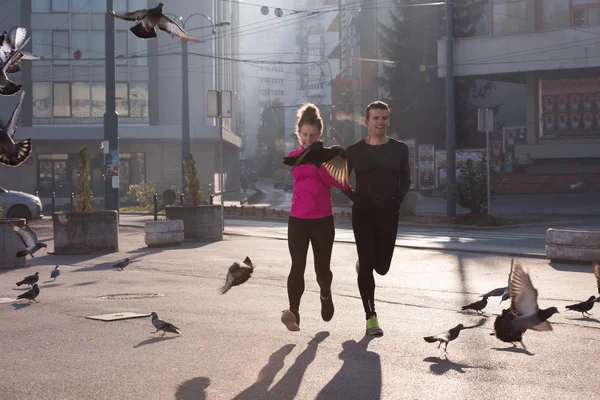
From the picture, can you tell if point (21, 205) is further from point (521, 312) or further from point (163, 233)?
point (521, 312)

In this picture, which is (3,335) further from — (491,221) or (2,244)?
(491,221)

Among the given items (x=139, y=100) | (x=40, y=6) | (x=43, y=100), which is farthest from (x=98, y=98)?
(x=40, y=6)

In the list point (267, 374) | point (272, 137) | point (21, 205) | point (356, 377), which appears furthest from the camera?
point (272, 137)

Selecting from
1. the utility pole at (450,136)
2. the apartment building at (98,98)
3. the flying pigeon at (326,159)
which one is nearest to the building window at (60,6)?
the apartment building at (98,98)

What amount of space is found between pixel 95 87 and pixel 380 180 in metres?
60.2

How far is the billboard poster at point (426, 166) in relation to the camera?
174 ft

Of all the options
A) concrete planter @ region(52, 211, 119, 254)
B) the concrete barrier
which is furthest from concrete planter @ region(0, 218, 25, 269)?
the concrete barrier

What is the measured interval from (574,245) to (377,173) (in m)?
7.60

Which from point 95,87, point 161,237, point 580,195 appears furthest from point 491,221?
point 95,87

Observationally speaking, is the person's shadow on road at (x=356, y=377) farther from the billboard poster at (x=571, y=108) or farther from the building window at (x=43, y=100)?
the building window at (x=43, y=100)

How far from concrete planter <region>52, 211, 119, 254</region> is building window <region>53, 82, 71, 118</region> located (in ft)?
162

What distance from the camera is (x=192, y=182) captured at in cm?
2181

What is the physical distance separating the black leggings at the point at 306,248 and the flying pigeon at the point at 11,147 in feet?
15.8

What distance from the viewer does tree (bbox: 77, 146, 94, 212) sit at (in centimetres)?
1797
